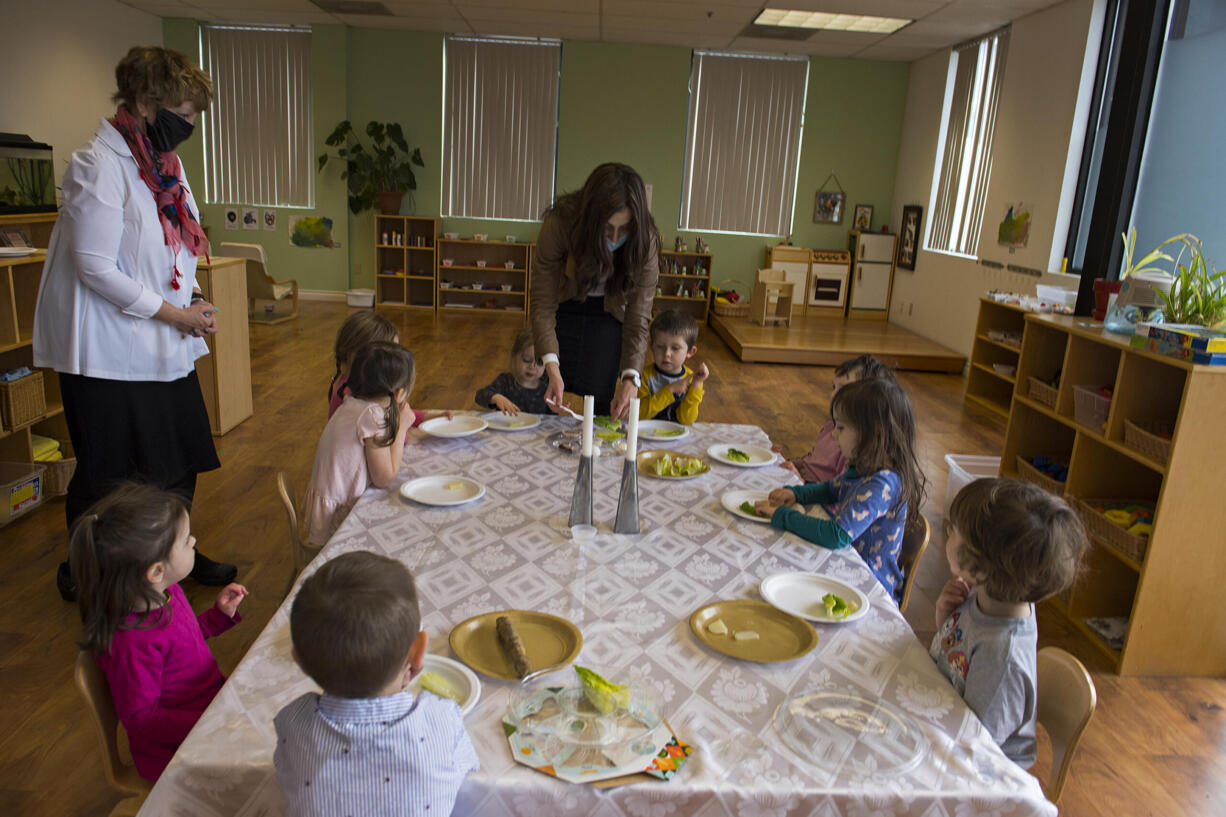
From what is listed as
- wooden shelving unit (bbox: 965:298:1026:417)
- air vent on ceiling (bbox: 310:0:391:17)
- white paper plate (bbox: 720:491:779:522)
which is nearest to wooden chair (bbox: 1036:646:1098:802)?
white paper plate (bbox: 720:491:779:522)

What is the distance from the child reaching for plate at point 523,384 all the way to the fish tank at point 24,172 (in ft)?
11.9

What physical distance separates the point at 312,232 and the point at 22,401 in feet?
20.7

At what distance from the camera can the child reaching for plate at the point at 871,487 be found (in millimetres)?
1725

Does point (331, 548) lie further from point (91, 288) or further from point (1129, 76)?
point (1129, 76)

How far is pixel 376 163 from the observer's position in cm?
858

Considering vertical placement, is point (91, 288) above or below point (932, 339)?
above

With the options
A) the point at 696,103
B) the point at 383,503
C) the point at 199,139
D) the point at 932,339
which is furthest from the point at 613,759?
the point at 199,139

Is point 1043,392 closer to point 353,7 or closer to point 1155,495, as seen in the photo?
point 1155,495

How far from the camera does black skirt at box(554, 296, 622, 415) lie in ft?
9.19

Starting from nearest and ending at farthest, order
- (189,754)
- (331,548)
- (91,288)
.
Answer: (189,754)
(331,548)
(91,288)

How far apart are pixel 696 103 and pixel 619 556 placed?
319 inches

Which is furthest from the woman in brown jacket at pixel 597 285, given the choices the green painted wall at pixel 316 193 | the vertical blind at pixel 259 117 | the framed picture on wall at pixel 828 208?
the vertical blind at pixel 259 117

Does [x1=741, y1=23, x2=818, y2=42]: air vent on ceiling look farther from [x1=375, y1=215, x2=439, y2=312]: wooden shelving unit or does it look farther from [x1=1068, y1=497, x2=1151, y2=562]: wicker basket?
[x1=1068, y1=497, x2=1151, y2=562]: wicker basket

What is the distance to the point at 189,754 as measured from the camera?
3.25ft
